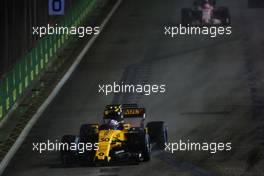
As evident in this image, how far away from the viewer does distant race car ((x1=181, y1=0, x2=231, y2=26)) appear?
52.0m

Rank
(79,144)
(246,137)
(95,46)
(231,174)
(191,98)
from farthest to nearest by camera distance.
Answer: (95,46) < (191,98) < (246,137) < (79,144) < (231,174)

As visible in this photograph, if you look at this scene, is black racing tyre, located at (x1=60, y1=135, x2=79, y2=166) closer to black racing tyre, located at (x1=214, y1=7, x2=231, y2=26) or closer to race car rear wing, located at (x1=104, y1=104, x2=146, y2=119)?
race car rear wing, located at (x1=104, y1=104, x2=146, y2=119)

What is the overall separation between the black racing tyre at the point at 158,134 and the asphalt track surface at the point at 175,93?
37cm

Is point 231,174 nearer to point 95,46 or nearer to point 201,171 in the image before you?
point 201,171

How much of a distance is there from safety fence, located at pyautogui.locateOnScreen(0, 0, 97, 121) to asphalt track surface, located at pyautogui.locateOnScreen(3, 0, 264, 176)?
1.36m

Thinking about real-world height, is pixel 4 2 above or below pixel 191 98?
above

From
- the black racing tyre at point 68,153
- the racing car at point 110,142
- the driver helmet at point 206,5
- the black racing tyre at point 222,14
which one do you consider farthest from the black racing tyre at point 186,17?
the black racing tyre at point 68,153

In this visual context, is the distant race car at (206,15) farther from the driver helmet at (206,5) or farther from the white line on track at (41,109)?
the white line on track at (41,109)

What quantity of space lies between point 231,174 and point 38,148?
7013 millimetres

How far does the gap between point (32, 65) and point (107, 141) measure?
1288 centimetres

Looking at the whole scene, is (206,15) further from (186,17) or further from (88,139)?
(88,139)

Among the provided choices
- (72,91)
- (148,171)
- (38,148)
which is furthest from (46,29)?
(148,171)

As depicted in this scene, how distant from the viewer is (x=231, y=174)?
29422 mm

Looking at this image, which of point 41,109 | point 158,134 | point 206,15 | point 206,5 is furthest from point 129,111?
point 206,5
